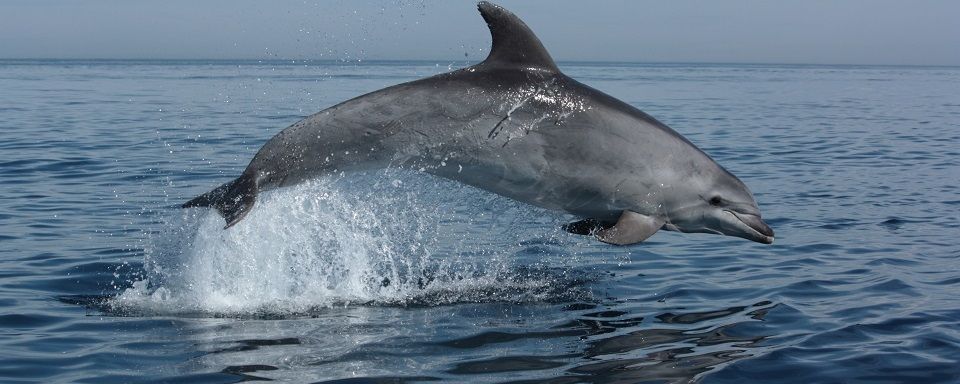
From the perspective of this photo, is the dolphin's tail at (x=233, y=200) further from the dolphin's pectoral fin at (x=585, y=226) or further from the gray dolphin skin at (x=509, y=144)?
the dolphin's pectoral fin at (x=585, y=226)

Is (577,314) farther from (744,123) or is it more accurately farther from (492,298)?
(744,123)

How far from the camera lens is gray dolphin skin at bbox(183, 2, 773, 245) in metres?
8.49

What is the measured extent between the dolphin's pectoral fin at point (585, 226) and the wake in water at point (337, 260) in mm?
435

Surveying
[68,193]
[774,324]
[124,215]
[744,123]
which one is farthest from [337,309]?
[744,123]

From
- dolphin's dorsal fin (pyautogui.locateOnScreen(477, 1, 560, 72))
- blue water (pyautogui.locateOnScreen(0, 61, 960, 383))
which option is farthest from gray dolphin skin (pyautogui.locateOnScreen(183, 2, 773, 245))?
blue water (pyautogui.locateOnScreen(0, 61, 960, 383))

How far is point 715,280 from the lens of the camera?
10.4m

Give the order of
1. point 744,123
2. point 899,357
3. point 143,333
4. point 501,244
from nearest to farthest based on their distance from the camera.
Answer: point 899,357 → point 143,333 → point 501,244 → point 744,123

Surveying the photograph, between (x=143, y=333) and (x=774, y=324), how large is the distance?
4.96m

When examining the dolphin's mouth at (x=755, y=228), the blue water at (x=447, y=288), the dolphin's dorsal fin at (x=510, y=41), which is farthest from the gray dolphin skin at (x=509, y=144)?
the dolphin's mouth at (x=755, y=228)

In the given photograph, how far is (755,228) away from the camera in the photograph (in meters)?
9.63

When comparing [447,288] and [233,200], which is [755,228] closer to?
[447,288]

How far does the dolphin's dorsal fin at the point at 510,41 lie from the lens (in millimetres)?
8805

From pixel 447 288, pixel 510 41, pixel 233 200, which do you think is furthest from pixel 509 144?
pixel 233 200

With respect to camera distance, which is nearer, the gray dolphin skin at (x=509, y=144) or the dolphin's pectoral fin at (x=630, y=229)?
the gray dolphin skin at (x=509, y=144)
